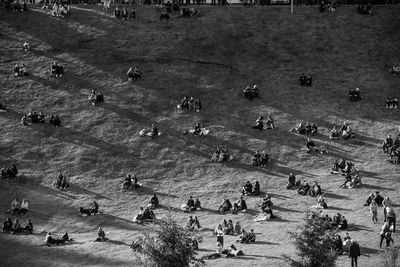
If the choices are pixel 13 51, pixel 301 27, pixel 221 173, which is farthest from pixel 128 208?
pixel 301 27

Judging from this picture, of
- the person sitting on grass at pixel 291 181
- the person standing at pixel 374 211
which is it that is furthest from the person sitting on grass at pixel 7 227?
the person standing at pixel 374 211

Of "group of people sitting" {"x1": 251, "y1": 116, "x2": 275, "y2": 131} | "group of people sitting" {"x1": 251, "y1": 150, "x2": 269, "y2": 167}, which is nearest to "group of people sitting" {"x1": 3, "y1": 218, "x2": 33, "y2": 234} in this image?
"group of people sitting" {"x1": 251, "y1": 150, "x2": 269, "y2": 167}

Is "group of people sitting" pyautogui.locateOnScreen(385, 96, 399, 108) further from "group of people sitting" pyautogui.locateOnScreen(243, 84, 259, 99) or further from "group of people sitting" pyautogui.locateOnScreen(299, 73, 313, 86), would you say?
"group of people sitting" pyautogui.locateOnScreen(243, 84, 259, 99)

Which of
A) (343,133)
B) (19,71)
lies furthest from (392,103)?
(19,71)

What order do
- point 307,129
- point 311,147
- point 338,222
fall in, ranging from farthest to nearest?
point 307,129 < point 311,147 < point 338,222

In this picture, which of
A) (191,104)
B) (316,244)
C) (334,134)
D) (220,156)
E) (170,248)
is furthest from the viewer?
(191,104)

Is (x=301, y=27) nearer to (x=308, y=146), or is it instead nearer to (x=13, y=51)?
(x=308, y=146)

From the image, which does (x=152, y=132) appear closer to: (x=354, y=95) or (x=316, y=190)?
(x=316, y=190)

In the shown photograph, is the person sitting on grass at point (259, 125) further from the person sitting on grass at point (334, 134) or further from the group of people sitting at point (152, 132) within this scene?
the group of people sitting at point (152, 132)
